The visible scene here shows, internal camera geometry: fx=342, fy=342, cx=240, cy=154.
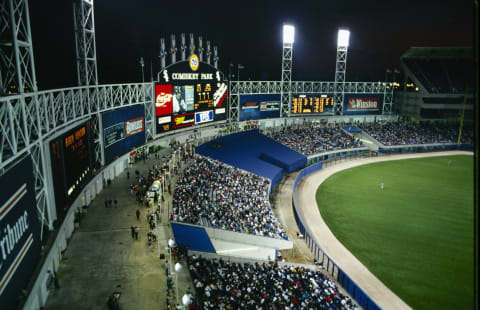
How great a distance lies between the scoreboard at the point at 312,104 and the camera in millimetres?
60719

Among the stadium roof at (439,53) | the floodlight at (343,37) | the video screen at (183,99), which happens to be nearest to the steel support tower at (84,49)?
the video screen at (183,99)

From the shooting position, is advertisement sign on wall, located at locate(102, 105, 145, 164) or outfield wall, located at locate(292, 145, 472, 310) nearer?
outfield wall, located at locate(292, 145, 472, 310)

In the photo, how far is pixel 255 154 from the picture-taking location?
46656 mm

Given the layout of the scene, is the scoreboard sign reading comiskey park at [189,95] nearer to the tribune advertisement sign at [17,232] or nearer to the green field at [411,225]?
the green field at [411,225]

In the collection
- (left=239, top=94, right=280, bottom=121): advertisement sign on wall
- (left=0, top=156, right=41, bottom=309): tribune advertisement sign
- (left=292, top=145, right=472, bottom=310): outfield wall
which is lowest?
(left=292, top=145, right=472, bottom=310): outfield wall

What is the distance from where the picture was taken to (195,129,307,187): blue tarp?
40.2 m

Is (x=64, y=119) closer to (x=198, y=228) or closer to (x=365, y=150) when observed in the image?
(x=198, y=228)

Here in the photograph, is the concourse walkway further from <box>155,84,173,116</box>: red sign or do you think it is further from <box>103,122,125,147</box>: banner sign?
<box>155,84,173,116</box>: red sign

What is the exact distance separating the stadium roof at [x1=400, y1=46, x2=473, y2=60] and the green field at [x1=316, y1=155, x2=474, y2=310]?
31.3 meters

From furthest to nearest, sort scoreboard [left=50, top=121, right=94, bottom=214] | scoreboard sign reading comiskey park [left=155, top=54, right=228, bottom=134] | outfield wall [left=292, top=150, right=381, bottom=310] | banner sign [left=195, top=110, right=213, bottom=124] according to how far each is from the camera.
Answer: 1. banner sign [left=195, top=110, right=213, bottom=124]
2. scoreboard sign reading comiskey park [left=155, top=54, right=228, bottom=134]
3. outfield wall [left=292, top=150, right=381, bottom=310]
4. scoreboard [left=50, top=121, right=94, bottom=214]

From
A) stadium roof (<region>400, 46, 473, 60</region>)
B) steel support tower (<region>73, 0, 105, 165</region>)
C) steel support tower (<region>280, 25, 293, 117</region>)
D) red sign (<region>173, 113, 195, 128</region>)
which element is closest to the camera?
steel support tower (<region>73, 0, 105, 165</region>)

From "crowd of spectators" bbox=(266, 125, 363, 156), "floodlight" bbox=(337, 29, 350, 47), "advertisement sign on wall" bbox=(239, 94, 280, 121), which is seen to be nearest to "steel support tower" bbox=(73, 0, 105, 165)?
"advertisement sign on wall" bbox=(239, 94, 280, 121)

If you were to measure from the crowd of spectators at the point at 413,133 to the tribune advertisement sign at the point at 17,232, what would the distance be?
58.8 metres

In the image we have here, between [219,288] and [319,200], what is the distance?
2335cm
